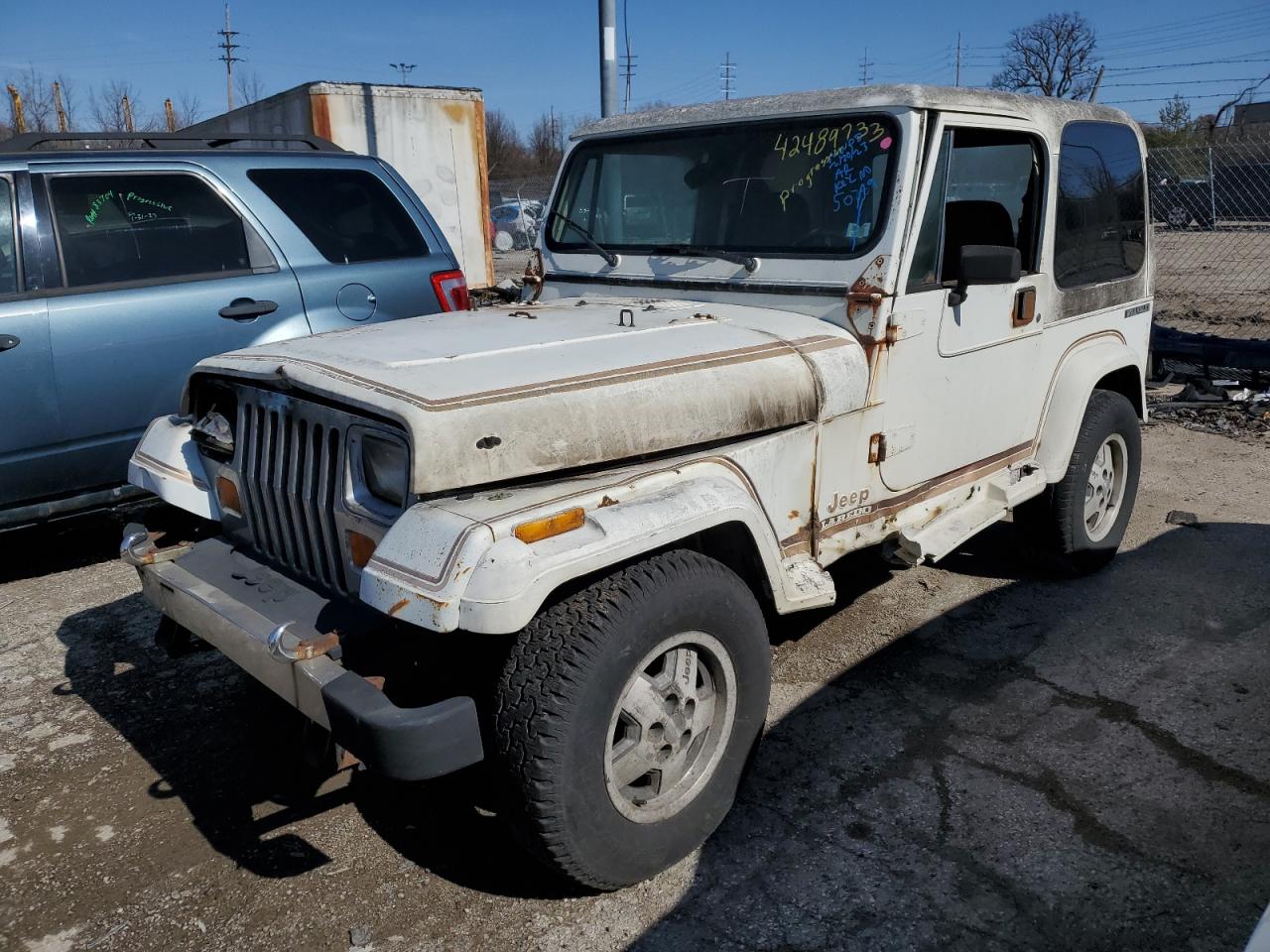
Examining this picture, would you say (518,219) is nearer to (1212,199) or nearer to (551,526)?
(1212,199)

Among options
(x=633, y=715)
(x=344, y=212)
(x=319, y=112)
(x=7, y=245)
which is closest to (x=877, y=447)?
(x=633, y=715)

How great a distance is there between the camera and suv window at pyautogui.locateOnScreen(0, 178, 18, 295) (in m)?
4.42

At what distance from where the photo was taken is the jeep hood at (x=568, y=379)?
241 cm

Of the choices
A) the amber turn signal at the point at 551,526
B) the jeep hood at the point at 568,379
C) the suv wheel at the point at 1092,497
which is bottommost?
the suv wheel at the point at 1092,497

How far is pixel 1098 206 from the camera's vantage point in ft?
14.3

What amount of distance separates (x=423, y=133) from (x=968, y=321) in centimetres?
867

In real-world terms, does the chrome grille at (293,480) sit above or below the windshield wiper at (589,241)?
below

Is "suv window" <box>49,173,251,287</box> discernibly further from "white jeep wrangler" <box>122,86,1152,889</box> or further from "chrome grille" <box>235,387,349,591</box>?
"chrome grille" <box>235,387,349,591</box>

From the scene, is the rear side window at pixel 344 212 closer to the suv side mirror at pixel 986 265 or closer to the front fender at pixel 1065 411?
the suv side mirror at pixel 986 265

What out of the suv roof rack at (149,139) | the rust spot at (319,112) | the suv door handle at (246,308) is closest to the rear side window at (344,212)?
the suv roof rack at (149,139)

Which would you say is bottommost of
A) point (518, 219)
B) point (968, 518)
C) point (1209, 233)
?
point (968, 518)

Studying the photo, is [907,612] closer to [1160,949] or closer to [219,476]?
[1160,949]

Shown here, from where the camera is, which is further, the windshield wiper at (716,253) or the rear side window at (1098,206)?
the rear side window at (1098,206)

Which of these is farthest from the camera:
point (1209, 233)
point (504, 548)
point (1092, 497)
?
point (1209, 233)
